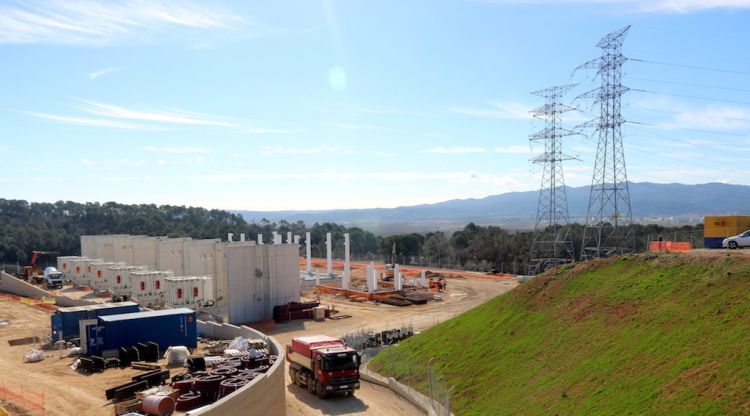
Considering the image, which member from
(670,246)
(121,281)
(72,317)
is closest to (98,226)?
(121,281)

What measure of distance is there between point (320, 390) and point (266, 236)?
102 m

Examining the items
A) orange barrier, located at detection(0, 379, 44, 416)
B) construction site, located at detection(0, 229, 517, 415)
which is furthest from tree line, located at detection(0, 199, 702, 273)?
orange barrier, located at detection(0, 379, 44, 416)

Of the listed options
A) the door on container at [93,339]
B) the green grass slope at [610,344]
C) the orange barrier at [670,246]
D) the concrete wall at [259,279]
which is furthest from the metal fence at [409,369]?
the orange barrier at [670,246]

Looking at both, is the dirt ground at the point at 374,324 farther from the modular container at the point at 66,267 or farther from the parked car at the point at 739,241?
the modular container at the point at 66,267

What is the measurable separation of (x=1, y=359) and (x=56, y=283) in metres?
39.8

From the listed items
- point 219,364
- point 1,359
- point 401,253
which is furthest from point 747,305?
point 401,253

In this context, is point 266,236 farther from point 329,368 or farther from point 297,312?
point 329,368

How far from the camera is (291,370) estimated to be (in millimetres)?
27750

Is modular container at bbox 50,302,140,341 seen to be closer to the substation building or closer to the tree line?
the substation building

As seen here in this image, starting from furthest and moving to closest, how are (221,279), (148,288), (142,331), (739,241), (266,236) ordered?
(266,236) < (148,288) < (221,279) < (142,331) < (739,241)

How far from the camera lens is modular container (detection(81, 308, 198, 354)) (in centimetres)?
3022

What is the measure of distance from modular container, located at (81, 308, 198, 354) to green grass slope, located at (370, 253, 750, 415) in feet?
38.0

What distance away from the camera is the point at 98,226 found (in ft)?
453

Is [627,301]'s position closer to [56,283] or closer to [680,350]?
[680,350]
